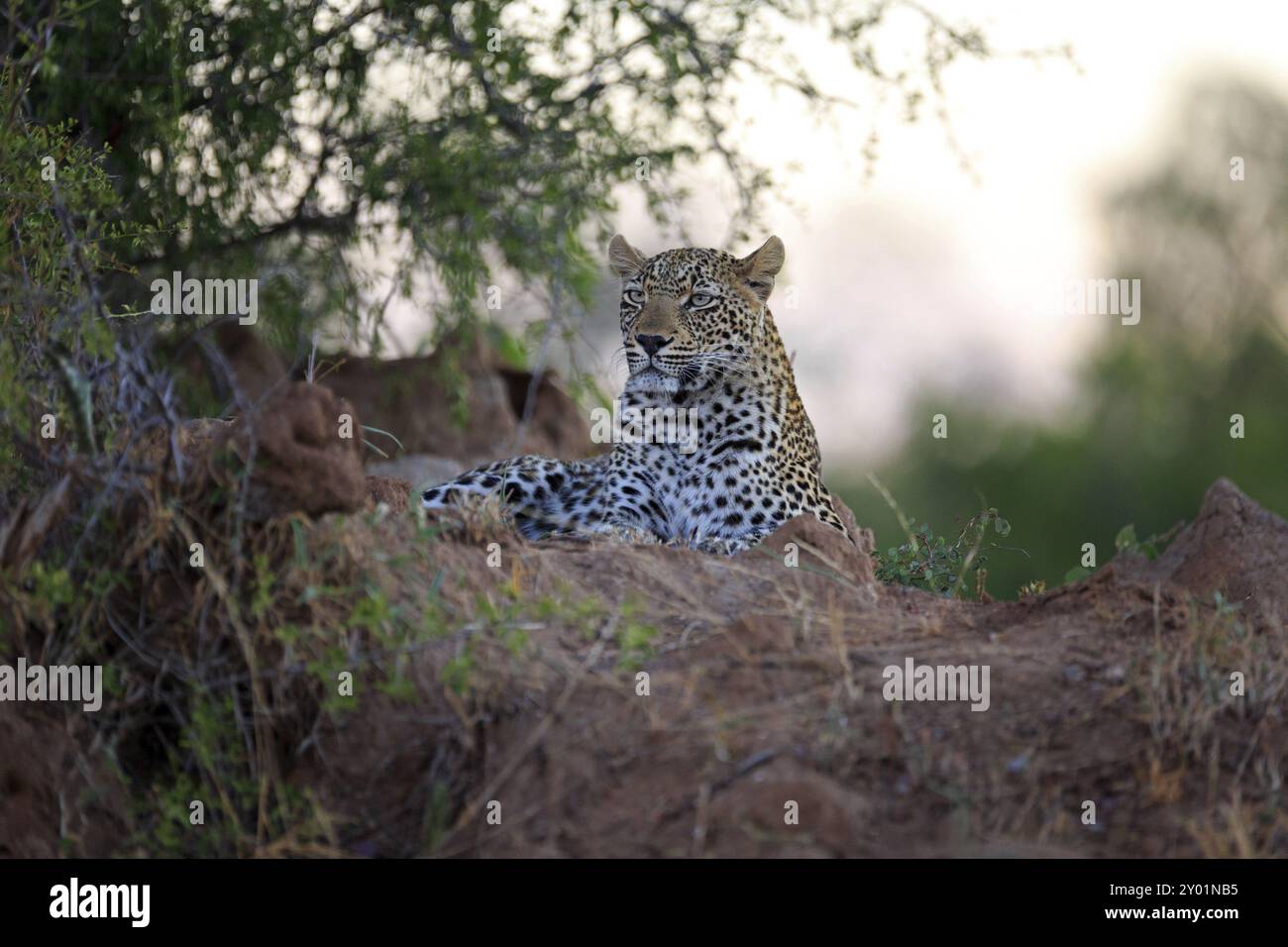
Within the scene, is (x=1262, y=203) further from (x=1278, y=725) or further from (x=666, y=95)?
(x=1278, y=725)

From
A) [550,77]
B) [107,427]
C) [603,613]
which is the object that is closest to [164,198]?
[550,77]

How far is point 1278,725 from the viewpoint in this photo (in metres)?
5.89

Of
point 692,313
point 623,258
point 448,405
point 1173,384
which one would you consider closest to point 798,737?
point 692,313

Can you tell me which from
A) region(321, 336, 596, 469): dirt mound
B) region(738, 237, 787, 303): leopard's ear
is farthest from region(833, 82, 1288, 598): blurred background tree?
region(738, 237, 787, 303): leopard's ear

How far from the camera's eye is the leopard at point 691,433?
30.9 ft

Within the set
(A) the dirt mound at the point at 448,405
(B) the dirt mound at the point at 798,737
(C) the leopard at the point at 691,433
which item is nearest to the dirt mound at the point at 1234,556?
(B) the dirt mound at the point at 798,737

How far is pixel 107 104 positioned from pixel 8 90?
2.96 m

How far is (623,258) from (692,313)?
2.62ft

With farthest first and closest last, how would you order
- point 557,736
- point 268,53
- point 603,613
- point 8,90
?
point 268,53 < point 8,90 < point 603,613 < point 557,736

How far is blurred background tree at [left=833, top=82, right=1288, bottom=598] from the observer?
30547 mm

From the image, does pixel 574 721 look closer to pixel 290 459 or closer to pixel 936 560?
pixel 290 459

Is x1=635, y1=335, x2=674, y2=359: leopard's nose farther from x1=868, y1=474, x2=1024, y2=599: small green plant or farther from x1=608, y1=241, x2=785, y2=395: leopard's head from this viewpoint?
x1=868, y1=474, x2=1024, y2=599: small green plant

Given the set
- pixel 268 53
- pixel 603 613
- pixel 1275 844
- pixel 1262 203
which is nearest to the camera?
pixel 1275 844

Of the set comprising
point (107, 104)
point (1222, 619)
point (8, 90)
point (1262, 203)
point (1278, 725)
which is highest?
point (1262, 203)
